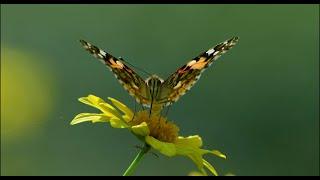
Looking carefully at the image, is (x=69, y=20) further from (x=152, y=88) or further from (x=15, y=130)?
(x=152, y=88)

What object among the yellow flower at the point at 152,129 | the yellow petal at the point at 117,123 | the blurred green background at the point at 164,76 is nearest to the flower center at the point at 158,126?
the yellow flower at the point at 152,129

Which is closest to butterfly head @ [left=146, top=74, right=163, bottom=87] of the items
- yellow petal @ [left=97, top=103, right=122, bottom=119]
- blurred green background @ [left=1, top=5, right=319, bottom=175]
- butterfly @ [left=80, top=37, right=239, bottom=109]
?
butterfly @ [left=80, top=37, right=239, bottom=109]

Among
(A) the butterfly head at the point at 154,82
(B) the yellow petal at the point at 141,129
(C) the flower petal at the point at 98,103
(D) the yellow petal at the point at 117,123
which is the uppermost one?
(C) the flower petal at the point at 98,103

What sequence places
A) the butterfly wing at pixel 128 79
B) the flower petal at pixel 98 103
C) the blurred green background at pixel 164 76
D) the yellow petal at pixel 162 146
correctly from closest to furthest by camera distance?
the yellow petal at pixel 162 146
the flower petal at pixel 98 103
the butterfly wing at pixel 128 79
the blurred green background at pixel 164 76

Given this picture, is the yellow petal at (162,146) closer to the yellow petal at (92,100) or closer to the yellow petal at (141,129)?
the yellow petal at (141,129)

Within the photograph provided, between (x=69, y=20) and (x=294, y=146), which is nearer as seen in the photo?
(x=294, y=146)

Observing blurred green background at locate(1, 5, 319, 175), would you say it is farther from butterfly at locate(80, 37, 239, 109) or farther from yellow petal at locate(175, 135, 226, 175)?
yellow petal at locate(175, 135, 226, 175)

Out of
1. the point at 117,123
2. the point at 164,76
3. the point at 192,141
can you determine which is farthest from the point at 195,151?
the point at 164,76
